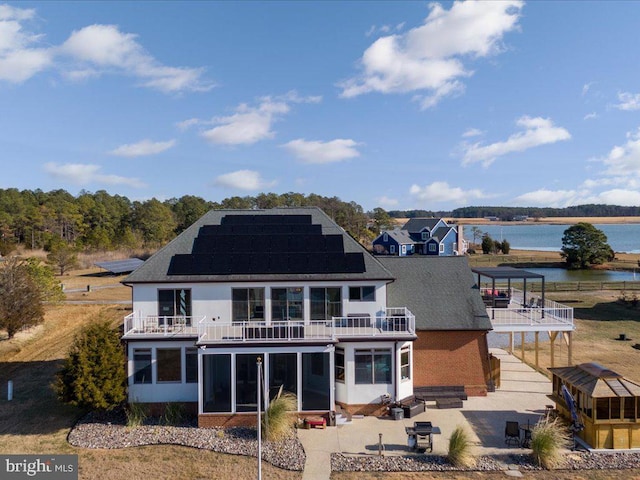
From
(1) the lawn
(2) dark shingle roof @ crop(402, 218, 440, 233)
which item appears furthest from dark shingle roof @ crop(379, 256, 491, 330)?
(2) dark shingle roof @ crop(402, 218, 440, 233)

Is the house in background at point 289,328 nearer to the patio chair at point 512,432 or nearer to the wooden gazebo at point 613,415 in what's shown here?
the patio chair at point 512,432

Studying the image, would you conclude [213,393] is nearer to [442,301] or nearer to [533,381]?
[442,301]

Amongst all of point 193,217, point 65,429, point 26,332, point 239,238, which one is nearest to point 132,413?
point 65,429

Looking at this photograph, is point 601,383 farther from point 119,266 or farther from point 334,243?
point 119,266

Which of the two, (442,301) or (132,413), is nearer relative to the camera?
(132,413)

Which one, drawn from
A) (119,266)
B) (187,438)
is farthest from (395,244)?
(187,438)

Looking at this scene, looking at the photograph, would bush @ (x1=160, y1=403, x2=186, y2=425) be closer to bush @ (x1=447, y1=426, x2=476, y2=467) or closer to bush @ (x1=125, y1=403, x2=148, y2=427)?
bush @ (x1=125, y1=403, x2=148, y2=427)
